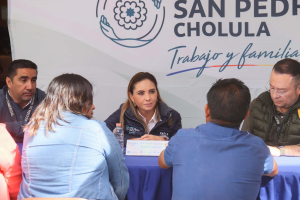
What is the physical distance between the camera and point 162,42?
3.20 m

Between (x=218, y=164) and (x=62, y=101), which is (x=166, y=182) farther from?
(x=62, y=101)

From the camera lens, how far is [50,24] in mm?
3301

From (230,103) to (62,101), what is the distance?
0.78 m

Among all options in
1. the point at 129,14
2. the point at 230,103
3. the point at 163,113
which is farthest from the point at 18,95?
the point at 230,103

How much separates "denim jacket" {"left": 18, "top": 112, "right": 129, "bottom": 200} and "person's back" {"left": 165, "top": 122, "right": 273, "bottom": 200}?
354 millimetres

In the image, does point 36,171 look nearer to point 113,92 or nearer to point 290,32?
point 113,92

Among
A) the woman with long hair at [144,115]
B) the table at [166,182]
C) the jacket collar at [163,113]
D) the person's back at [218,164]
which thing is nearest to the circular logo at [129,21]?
the woman with long hair at [144,115]

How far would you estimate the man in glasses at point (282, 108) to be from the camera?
81.6 inches

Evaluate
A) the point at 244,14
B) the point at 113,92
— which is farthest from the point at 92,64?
the point at 244,14

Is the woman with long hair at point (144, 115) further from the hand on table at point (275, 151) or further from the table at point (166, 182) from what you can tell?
the hand on table at point (275, 151)

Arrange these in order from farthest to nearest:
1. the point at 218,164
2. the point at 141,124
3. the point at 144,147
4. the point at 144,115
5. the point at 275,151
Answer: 1. the point at 144,115
2. the point at 141,124
3. the point at 144,147
4. the point at 275,151
5. the point at 218,164

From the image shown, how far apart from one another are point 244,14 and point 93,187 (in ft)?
8.06

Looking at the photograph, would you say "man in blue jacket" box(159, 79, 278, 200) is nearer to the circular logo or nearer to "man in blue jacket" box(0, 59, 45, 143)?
"man in blue jacket" box(0, 59, 45, 143)

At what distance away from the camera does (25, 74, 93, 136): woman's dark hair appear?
139cm
